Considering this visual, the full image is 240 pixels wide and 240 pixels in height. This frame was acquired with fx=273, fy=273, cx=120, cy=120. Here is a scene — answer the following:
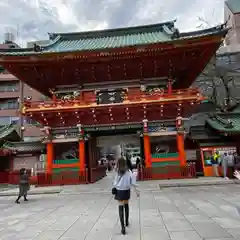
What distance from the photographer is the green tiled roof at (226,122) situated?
787 inches

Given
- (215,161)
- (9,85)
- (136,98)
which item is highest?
(9,85)

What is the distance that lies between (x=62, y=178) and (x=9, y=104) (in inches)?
1206

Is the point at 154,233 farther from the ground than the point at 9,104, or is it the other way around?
the point at 9,104

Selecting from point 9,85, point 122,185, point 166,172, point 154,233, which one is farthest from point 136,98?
point 9,85

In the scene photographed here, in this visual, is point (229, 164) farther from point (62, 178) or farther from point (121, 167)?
point (121, 167)

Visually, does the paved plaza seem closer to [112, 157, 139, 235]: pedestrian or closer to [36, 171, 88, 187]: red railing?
[112, 157, 139, 235]: pedestrian

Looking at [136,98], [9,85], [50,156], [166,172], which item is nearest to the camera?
[166,172]

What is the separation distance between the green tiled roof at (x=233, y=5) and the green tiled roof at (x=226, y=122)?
25.9m

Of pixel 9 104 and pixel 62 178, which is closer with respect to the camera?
pixel 62 178

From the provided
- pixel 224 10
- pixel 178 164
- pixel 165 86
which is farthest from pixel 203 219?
pixel 224 10

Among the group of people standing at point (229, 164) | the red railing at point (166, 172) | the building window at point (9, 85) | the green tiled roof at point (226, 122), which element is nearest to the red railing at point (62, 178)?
the red railing at point (166, 172)

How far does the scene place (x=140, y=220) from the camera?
7852 mm

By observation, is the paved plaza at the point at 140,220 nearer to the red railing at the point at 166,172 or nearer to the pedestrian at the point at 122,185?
the pedestrian at the point at 122,185

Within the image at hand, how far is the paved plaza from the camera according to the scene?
20.8 feet
